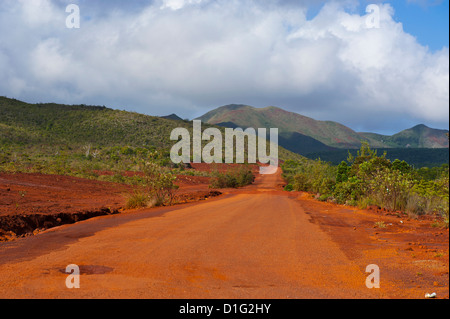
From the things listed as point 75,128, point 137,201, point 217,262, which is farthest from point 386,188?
point 75,128

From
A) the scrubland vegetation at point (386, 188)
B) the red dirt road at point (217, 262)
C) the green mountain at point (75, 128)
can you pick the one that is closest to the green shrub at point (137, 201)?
the red dirt road at point (217, 262)

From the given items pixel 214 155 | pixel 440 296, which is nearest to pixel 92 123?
pixel 214 155

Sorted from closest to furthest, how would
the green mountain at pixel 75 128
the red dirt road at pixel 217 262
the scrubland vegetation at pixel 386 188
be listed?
the red dirt road at pixel 217 262 → the scrubland vegetation at pixel 386 188 → the green mountain at pixel 75 128

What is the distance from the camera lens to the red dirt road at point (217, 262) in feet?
16.4

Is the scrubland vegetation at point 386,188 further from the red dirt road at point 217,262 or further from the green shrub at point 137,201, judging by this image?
the green shrub at point 137,201

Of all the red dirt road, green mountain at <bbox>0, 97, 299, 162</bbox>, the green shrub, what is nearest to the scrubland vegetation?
the red dirt road

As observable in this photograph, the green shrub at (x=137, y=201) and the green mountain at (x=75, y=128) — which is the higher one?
the green mountain at (x=75, y=128)

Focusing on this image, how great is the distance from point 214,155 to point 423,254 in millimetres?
62450

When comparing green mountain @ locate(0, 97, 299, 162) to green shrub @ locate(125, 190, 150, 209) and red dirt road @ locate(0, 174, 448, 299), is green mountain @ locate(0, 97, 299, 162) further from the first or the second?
red dirt road @ locate(0, 174, 448, 299)

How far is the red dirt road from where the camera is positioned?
4.99m

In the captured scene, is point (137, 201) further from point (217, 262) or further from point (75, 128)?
point (75, 128)

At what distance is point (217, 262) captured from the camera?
6.65 metres

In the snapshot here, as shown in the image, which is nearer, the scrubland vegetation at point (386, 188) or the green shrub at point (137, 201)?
the scrubland vegetation at point (386, 188)
